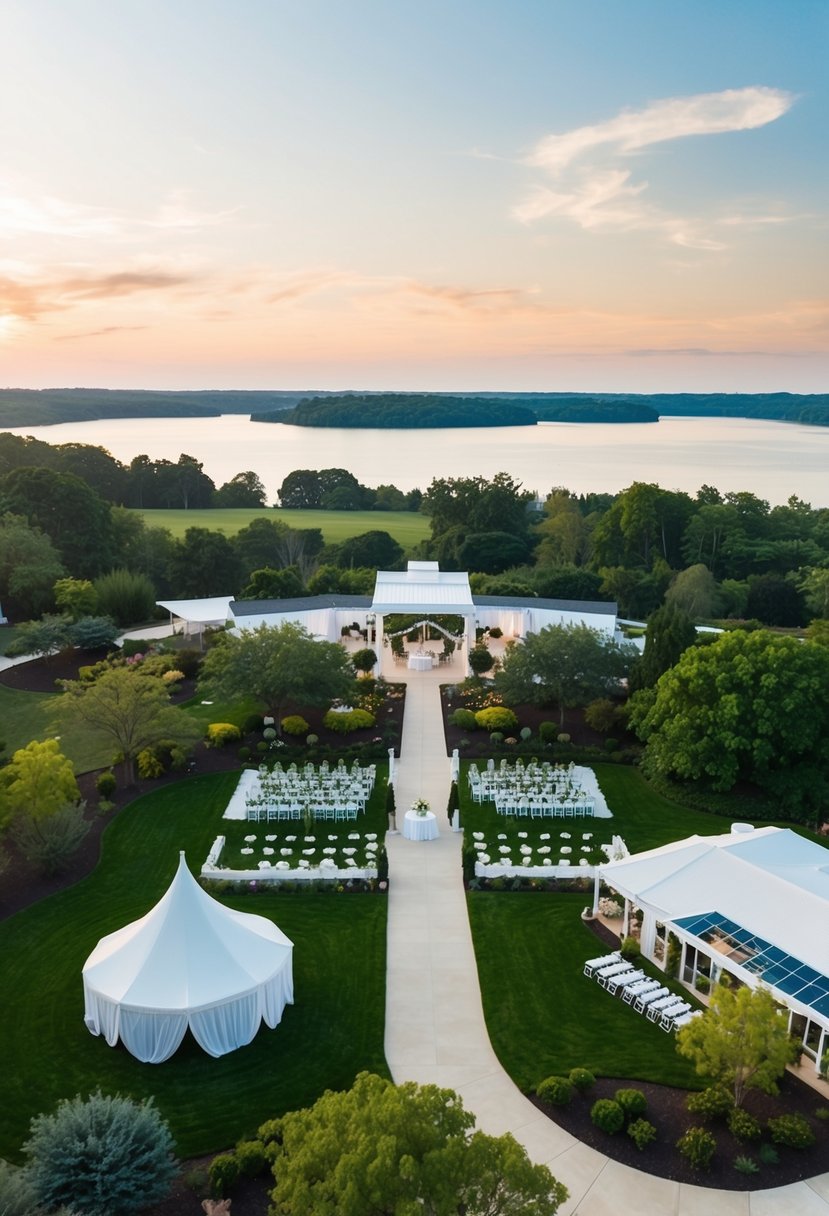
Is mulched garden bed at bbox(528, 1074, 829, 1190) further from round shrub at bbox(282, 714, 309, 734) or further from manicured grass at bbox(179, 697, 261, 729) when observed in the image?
manicured grass at bbox(179, 697, 261, 729)

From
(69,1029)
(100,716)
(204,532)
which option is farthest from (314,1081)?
(204,532)

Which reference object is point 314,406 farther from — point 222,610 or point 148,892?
point 148,892

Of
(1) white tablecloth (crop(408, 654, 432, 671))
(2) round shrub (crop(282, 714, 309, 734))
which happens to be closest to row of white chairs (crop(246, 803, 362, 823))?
(2) round shrub (crop(282, 714, 309, 734))

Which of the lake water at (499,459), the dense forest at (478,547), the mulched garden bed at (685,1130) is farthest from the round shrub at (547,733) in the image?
the lake water at (499,459)

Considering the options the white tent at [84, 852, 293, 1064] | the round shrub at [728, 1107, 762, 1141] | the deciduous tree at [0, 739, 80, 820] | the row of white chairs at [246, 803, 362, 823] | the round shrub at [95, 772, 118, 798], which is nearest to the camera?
the round shrub at [728, 1107, 762, 1141]

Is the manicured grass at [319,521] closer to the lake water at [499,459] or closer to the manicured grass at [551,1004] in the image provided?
the lake water at [499,459]

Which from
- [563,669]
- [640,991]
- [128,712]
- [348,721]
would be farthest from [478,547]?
[640,991]

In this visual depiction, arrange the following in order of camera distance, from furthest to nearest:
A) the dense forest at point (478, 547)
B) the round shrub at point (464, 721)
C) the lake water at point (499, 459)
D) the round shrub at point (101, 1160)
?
the lake water at point (499, 459) < the dense forest at point (478, 547) < the round shrub at point (464, 721) < the round shrub at point (101, 1160)
